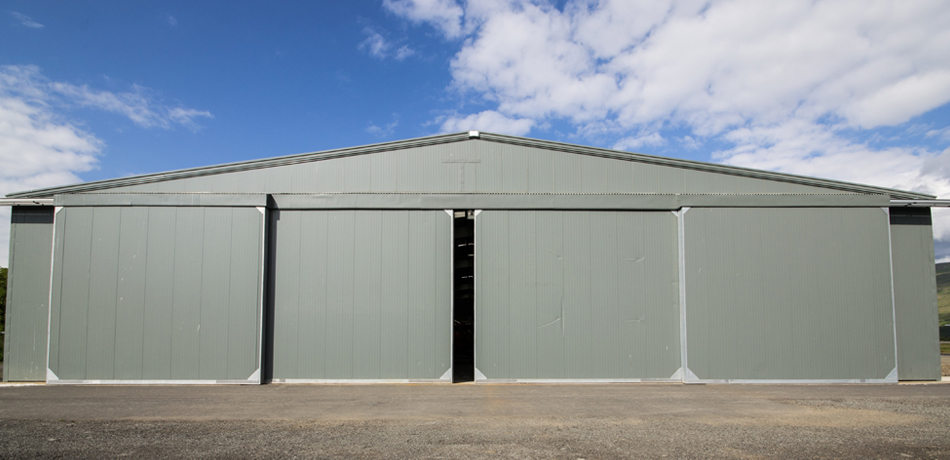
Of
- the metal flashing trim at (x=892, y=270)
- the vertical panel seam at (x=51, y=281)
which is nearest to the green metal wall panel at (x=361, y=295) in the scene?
the vertical panel seam at (x=51, y=281)

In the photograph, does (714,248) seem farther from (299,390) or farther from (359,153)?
(299,390)

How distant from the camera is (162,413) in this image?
270 inches

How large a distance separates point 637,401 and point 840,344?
16.8 feet

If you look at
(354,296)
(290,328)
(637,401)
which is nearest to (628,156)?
(637,401)

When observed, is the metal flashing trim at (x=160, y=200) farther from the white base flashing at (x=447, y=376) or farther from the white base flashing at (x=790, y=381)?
the white base flashing at (x=790, y=381)

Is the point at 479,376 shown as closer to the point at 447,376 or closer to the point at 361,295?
the point at 447,376

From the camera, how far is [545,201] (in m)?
9.57

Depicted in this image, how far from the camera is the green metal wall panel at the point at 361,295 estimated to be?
9.27 meters

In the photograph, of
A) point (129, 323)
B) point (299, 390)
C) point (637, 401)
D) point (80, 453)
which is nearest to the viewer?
point (80, 453)

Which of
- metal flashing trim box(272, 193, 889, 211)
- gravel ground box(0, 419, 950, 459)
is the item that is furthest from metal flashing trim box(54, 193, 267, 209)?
gravel ground box(0, 419, 950, 459)

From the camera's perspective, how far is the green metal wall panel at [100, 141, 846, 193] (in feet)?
31.7

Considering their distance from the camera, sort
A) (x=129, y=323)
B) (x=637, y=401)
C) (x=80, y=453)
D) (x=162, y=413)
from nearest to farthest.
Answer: (x=80, y=453) → (x=162, y=413) → (x=637, y=401) → (x=129, y=323)

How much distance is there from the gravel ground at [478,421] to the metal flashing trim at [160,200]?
3662mm

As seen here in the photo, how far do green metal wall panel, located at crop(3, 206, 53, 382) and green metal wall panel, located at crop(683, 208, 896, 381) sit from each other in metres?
13.4
